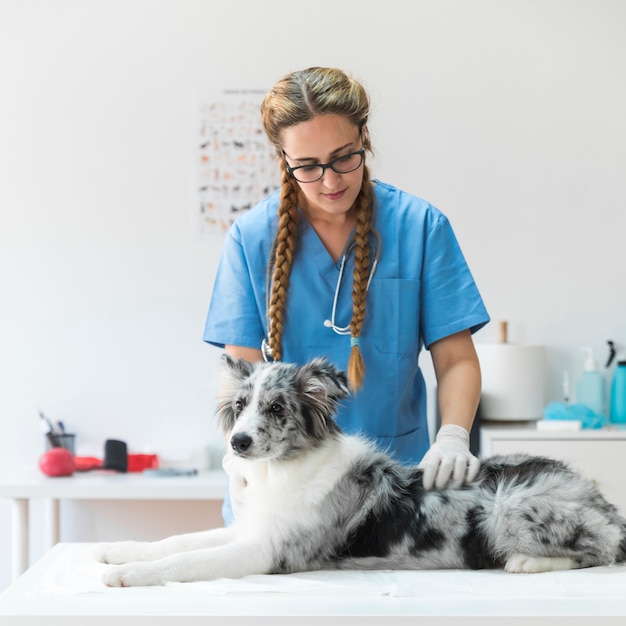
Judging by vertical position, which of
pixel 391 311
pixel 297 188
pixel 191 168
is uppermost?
pixel 191 168

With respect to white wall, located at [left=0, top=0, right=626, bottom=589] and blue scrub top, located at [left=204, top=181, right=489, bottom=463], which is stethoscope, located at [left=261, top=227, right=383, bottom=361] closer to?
blue scrub top, located at [left=204, top=181, right=489, bottom=463]

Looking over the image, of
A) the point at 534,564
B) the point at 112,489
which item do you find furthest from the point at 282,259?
the point at 112,489

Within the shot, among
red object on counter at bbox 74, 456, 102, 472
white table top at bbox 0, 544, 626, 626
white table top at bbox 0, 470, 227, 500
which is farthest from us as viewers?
red object on counter at bbox 74, 456, 102, 472

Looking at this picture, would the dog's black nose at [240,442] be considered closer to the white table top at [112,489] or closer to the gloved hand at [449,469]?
the gloved hand at [449,469]

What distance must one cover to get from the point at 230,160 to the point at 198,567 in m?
2.45

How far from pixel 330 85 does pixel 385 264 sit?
1.43 ft

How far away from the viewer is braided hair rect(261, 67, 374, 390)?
179 cm

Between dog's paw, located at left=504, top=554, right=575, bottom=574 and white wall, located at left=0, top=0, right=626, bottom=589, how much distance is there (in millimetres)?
2192

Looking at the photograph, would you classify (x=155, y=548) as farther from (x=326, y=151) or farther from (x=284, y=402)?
(x=326, y=151)

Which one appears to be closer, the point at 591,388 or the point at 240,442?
the point at 240,442

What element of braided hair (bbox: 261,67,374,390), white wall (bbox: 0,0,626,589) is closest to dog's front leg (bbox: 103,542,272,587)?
braided hair (bbox: 261,67,374,390)

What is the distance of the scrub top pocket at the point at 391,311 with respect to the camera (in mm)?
2004

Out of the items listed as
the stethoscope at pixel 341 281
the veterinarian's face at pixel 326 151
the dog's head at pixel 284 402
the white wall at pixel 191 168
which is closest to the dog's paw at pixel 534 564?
the dog's head at pixel 284 402

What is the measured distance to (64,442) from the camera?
3547mm
